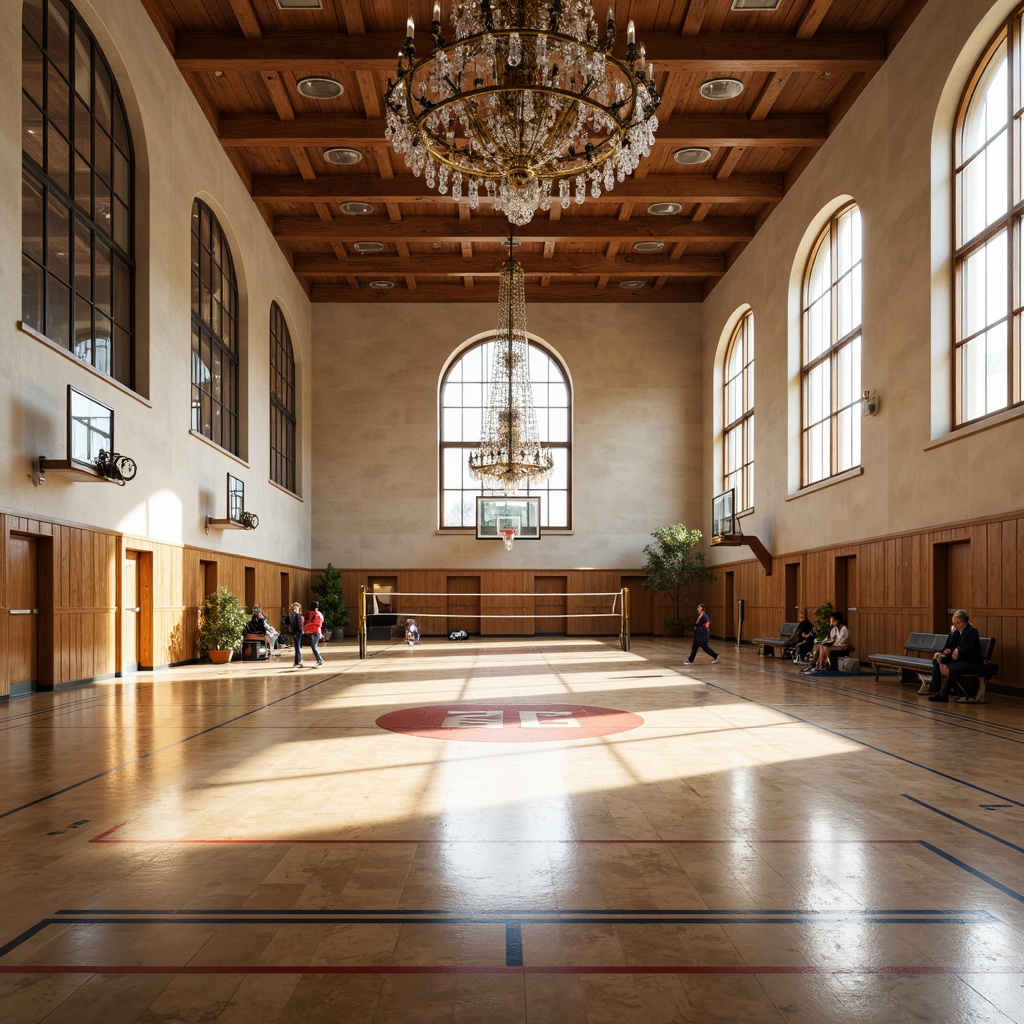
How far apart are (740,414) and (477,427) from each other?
876 cm

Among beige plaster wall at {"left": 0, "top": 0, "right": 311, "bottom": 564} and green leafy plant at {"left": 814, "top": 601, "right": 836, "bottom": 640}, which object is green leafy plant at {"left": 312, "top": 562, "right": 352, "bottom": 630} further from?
green leafy plant at {"left": 814, "top": 601, "right": 836, "bottom": 640}

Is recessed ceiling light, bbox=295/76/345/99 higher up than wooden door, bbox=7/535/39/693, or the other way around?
recessed ceiling light, bbox=295/76/345/99

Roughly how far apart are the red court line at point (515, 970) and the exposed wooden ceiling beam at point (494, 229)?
23264 mm

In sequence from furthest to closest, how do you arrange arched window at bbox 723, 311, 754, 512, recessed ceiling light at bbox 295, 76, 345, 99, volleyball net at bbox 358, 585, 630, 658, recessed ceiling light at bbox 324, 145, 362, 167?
volleyball net at bbox 358, 585, 630, 658
arched window at bbox 723, 311, 754, 512
recessed ceiling light at bbox 324, 145, 362, 167
recessed ceiling light at bbox 295, 76, 345, 99

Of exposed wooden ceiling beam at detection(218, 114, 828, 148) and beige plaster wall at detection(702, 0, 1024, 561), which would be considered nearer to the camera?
beige plaster wall at detection(702, 0, 1024, 561)

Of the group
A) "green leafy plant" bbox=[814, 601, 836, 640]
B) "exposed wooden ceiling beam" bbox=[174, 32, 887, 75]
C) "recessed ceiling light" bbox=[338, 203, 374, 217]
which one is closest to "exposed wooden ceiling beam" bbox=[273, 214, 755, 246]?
"recessed ceiling light" bbox=[338, 203, 374, 217]

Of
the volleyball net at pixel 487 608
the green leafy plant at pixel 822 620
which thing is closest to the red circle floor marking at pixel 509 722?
the green leafy plant at pixel 822 620

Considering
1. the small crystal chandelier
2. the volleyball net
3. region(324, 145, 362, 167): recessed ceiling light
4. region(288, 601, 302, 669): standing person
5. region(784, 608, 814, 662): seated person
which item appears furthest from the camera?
the volleyball net

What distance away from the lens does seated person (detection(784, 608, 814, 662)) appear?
61.2 ft

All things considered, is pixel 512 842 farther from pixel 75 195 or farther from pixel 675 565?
pixel 675 565

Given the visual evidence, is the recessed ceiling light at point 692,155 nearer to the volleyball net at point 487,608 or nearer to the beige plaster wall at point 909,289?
the beige plaster wall at point 909,289

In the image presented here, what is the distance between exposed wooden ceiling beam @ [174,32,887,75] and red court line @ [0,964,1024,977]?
53.3ft

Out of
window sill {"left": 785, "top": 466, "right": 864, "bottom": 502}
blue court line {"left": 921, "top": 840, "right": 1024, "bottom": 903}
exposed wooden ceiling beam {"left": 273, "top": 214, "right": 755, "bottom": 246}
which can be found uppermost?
exposed wooden ceiling beam {"left": 273, "top": 214, "right": 755, "bottom": 246}

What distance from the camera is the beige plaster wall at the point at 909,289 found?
13.5m
